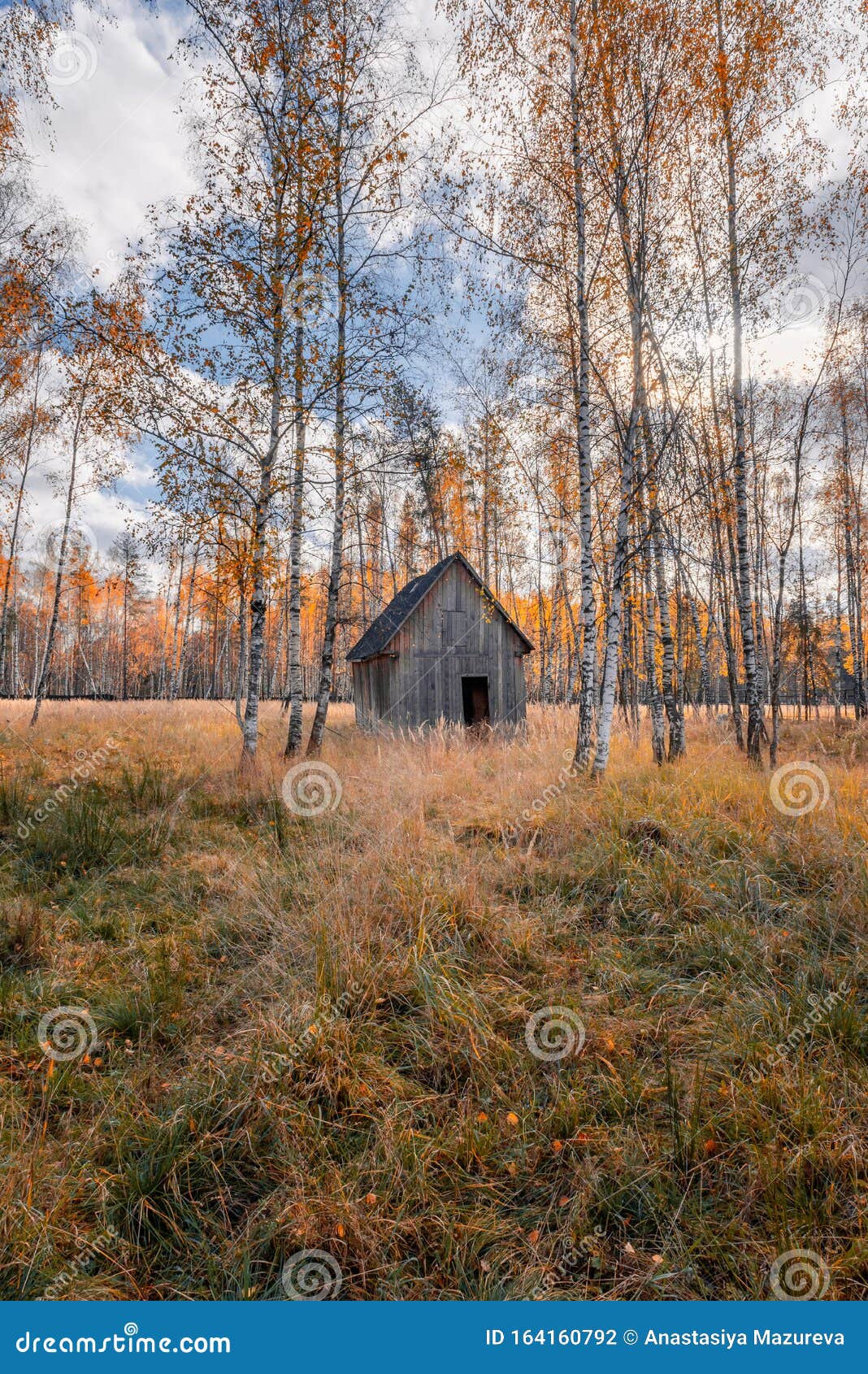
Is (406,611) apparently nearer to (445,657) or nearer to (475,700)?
(445,657)

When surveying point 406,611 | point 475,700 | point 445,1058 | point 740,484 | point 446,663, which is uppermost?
point 740,484

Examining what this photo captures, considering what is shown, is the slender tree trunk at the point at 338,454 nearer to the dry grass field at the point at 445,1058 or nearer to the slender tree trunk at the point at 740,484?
the dry grass field at the point at 445,1058

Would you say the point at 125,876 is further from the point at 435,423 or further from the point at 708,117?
the point at 708,117

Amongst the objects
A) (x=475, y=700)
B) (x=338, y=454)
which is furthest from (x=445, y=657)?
(x=338, y=454)

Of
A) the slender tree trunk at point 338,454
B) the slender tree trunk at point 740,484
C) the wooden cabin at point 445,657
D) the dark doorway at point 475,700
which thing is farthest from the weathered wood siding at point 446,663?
the slender tree trunk at point 740,484

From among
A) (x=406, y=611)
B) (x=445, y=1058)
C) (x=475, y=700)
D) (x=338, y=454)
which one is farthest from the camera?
(x=475, y=700)

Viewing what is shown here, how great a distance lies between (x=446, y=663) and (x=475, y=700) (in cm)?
196

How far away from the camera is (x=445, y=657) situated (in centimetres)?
1415

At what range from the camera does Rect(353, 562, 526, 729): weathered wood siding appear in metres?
13.7

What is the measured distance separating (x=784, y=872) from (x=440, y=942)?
284cm

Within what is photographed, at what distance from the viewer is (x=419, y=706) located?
13.8 m

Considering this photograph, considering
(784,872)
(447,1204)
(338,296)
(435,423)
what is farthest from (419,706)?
(447,1204)

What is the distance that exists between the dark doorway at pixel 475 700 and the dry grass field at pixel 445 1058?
9837 mm

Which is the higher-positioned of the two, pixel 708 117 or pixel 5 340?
pixel 708 117
